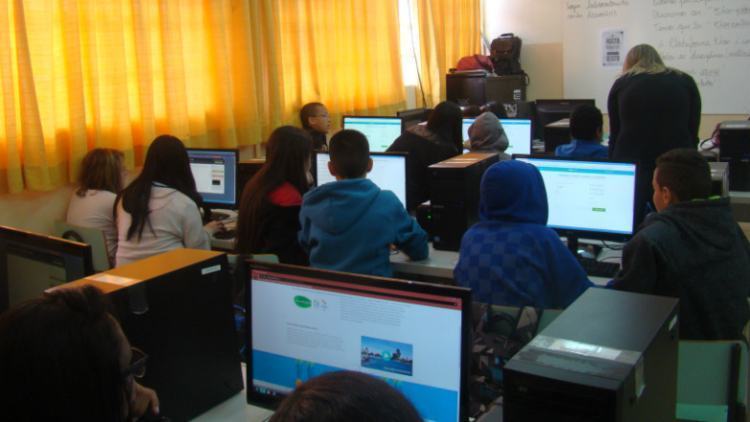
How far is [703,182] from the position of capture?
2.37 meters

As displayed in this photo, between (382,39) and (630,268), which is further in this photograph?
(382,39)

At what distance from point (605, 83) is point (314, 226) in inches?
219

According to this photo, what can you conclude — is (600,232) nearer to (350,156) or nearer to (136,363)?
(350,156)

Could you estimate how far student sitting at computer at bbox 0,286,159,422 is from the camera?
3.90 feet

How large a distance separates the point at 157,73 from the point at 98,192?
1.09 meters

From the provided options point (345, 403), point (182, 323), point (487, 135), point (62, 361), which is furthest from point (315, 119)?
point (345, 403)

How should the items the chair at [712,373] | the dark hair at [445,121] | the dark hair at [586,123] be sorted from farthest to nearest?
the dark hair at [445,121]
the dark hair at [586,123]
the chair at [712,373]

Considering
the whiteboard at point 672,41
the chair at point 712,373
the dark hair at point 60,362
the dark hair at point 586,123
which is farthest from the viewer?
the whiteboard at point 672,41

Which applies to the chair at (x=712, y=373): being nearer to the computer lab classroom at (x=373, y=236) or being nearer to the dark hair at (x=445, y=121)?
the computer lab classroom at (x=373, y=236)

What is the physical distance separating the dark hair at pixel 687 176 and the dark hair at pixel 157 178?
2117mm

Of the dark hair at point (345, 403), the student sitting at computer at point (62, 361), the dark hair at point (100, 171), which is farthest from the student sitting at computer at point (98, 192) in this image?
the dark hair at point (345, 403)

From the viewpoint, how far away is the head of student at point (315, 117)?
547 cm

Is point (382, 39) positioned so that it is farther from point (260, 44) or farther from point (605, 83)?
point (605, 83)

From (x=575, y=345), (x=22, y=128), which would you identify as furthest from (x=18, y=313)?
(x=22, y=128)
